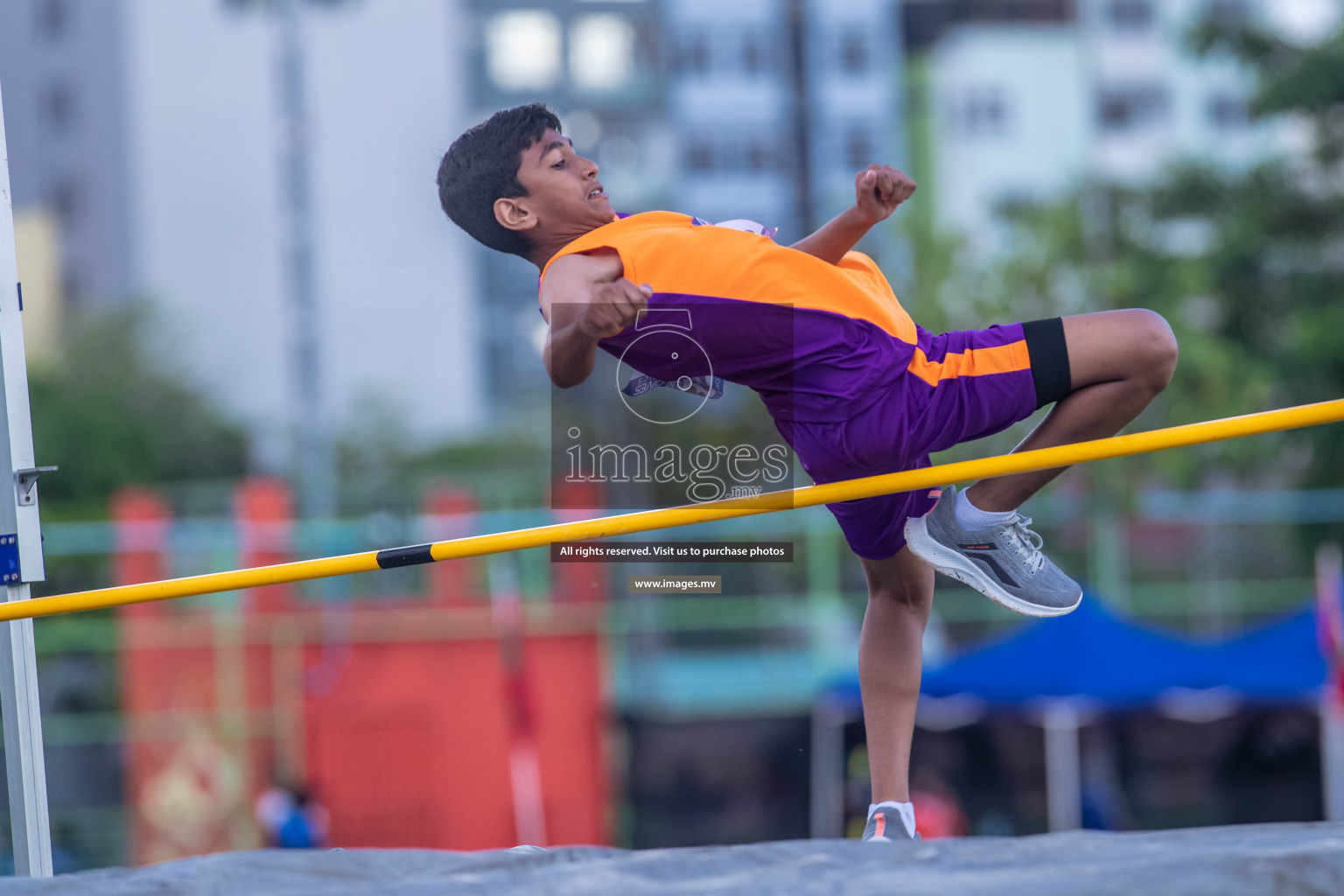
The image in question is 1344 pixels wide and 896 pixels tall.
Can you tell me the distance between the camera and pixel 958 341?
2.80 m

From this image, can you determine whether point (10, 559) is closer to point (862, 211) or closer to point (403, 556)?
point (403, 556)

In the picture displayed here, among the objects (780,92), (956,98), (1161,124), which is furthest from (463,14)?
(1161,124)

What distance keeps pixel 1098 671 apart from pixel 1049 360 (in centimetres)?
645

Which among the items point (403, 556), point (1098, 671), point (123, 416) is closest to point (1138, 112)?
point (123, 416)

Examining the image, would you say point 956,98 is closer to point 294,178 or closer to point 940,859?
point 294,178

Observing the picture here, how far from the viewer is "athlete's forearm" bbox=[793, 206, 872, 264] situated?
9.14 ft

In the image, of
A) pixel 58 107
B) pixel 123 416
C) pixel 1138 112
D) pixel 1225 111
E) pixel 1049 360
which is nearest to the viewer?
pixel 1049 360

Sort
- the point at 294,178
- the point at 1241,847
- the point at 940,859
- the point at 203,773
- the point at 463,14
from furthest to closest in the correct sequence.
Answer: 1. the point at 463,14
2. the point at 294,178
3. the point at 203,773
4. the point at 940,859
5. the point at 1241,847

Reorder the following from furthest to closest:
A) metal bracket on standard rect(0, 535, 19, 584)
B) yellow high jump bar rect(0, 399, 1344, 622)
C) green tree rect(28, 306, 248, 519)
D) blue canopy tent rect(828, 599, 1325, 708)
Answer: green tree rect(28, 306, 248, 519) → blue canopy tent rect(828, 599, 1325, 708) → metal bracket on standard rect(0, 535, 19, 584) → yellow high jump bar rect(0, 399, 1344, 622)

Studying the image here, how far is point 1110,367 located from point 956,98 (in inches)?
1231

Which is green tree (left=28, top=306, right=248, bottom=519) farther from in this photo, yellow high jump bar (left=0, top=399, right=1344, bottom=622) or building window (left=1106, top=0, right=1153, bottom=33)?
building window (left=1106, top=0, right=1153, bottom=33)

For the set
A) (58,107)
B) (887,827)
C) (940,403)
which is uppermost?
(58,107)

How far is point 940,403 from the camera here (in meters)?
2.74

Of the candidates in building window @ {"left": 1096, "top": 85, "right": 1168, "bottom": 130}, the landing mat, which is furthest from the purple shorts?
building window @ {"left": 1096, "top": 85, "right": 1168, "bottom": 130}
